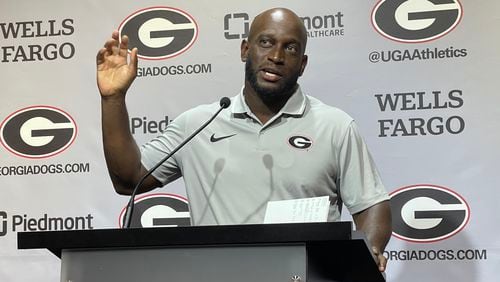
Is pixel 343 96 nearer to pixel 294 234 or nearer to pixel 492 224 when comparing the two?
pixel 492 224

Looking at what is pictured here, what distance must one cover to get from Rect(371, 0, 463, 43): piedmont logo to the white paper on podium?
1.50m

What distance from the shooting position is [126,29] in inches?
135

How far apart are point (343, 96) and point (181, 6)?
0.81 m

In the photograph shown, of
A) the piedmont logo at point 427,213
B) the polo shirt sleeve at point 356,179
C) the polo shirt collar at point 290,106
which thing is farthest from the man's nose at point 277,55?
the piedmont logo at point 427,213

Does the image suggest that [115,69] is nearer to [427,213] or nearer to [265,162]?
[265,162]

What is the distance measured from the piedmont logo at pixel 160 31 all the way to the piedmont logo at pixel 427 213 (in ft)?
3.56

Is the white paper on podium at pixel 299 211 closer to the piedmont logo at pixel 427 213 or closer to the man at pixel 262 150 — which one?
the man at pixel 262 150

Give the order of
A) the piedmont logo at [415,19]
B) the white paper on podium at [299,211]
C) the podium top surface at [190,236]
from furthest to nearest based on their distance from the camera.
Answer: the piedmont logo at [415,19]
the white paper on podium at [299,211]
the podium top surface at [190,236]

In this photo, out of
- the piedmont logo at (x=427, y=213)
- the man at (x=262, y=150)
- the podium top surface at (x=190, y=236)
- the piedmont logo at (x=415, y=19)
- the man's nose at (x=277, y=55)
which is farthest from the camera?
the piedmont logo at (x=415, y=19)

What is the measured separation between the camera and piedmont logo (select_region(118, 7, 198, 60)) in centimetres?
335

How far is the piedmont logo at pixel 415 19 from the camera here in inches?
123

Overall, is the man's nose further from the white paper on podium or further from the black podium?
the black podium

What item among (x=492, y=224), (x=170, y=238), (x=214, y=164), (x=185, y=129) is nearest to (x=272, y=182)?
(x=214, y=164)


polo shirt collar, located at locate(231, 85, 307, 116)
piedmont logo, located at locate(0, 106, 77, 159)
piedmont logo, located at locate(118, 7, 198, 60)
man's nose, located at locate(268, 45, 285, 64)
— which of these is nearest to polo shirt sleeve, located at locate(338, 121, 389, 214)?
polo shirt collar, located at locate(231, 85, 307, 116)
